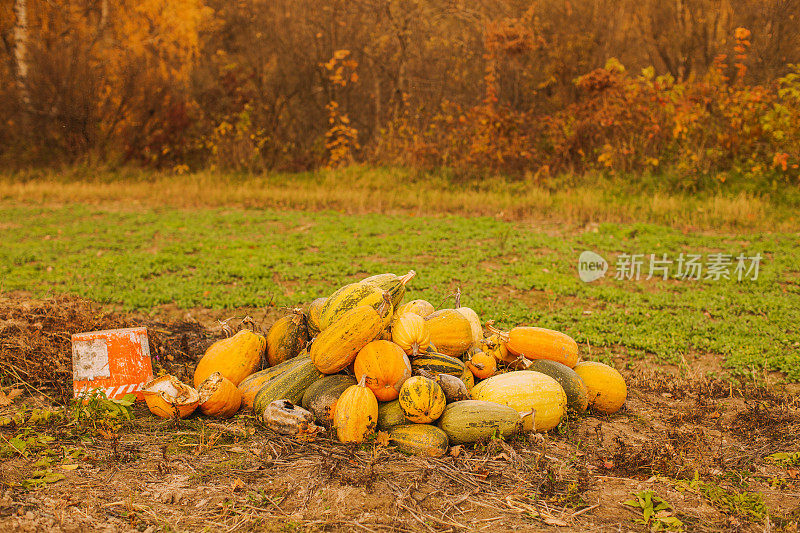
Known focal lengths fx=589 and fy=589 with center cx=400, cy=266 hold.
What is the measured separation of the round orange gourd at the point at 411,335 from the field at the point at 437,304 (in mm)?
679

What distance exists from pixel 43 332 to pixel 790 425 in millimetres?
5329

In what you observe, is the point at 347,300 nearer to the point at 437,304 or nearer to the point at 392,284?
the point at 392,284

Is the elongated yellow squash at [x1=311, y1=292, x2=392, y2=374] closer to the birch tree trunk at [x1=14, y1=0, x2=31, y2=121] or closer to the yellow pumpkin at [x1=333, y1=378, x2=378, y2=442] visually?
the yellow pumpkin at [x1=333, y1=378, x2=378, y2=442]

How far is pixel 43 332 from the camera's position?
4.53 m

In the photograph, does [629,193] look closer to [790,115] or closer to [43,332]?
[790,115]

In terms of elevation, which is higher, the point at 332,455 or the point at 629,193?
the point at 629,193

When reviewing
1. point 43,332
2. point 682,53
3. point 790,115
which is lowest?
point 43,332

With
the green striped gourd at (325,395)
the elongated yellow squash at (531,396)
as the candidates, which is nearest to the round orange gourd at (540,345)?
the elongated yellow squash at (531,396)

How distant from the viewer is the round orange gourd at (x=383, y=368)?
345 cm

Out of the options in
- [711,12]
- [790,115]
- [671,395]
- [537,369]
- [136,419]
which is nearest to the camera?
[136,419]

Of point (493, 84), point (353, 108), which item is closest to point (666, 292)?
point (493, 84)

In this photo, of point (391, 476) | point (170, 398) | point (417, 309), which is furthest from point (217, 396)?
point (417, 309)

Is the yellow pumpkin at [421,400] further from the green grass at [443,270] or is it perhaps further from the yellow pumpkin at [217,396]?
the green grass at [443,270]

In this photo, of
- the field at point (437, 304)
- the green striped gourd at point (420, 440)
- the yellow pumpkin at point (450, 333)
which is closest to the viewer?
the field at point (437, 304)
